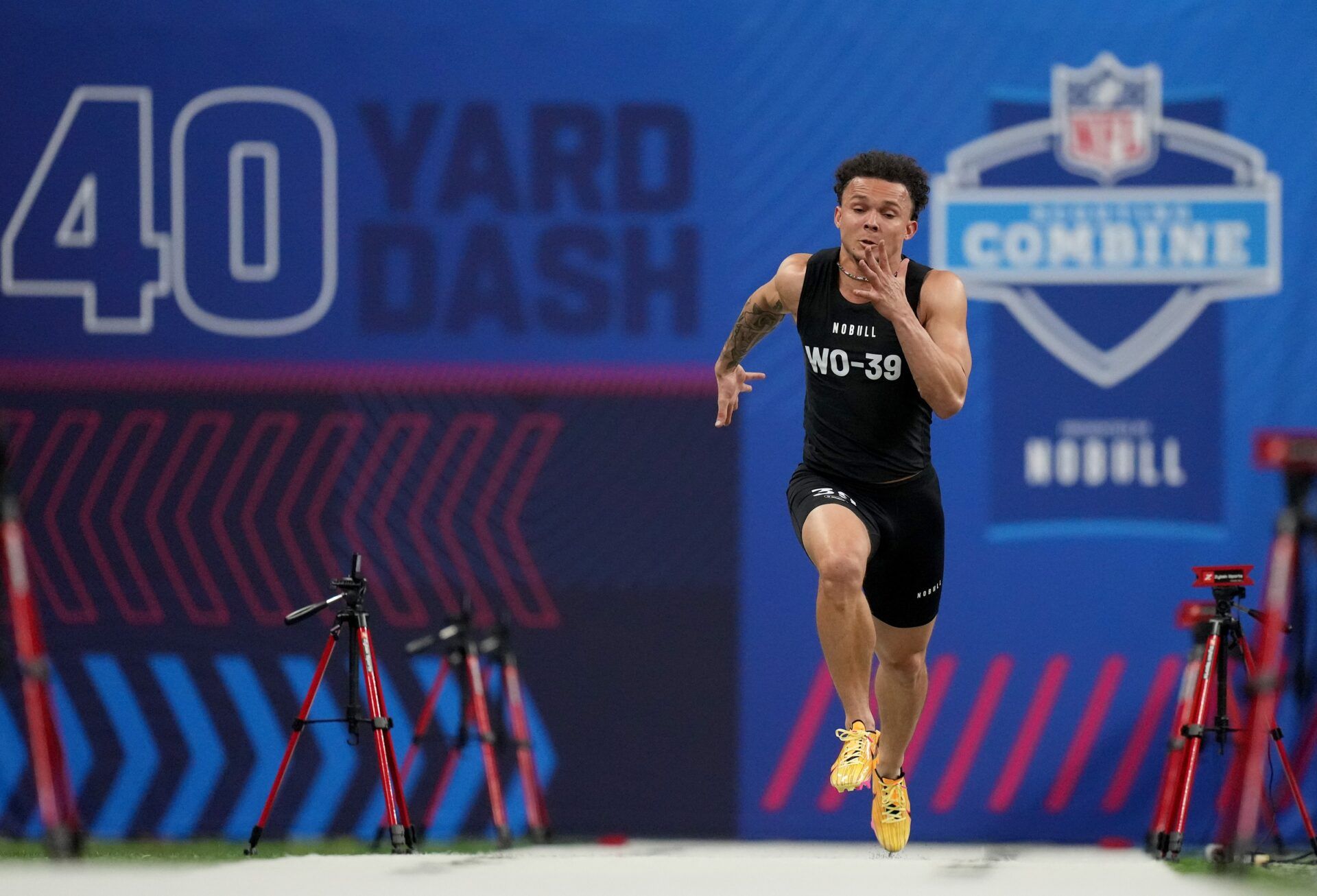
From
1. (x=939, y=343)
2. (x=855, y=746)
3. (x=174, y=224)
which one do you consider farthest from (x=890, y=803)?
(x=174, y=224)

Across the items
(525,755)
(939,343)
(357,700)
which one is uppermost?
(939,343)

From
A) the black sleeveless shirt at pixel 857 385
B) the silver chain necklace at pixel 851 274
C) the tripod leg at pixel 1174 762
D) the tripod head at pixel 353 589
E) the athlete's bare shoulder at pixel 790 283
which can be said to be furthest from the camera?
the tripod leg at pixel 1174 762

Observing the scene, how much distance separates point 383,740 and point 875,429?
1.89 m

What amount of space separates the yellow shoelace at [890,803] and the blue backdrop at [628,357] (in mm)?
2250

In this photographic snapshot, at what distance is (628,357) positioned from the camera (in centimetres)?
704

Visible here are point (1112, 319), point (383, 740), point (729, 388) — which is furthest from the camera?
point (1112, 319)

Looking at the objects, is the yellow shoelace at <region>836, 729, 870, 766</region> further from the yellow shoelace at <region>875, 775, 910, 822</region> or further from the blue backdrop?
the blue backdrop

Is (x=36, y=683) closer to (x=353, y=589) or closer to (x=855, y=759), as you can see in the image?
(x=855, y=759)

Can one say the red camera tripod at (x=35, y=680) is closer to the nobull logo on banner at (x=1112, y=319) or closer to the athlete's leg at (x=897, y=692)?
the athlete's leg at (x=897, y=692)

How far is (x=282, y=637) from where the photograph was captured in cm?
698

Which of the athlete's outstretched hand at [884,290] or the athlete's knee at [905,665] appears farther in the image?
the athlete's knee at [905,665]

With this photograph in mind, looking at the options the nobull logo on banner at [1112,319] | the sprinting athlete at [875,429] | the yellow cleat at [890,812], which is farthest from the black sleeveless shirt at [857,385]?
the nobull logo on banner at [1112,319]

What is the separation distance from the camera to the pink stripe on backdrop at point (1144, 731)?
22.6ft

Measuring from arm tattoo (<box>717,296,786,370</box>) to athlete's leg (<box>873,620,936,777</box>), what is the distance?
2.88ft
